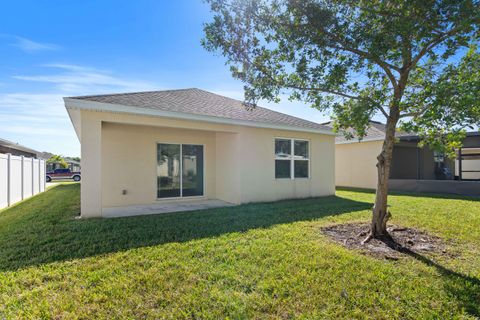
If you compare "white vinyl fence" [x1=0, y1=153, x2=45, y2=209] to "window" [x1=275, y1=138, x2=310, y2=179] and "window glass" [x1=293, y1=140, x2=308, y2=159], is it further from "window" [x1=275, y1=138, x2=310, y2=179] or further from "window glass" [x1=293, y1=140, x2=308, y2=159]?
"window glass" [x1=293, y1=140, x2=308, y2=159]

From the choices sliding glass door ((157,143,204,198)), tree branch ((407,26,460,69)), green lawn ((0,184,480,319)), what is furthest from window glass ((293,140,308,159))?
tree branch ((407,26,460,69))

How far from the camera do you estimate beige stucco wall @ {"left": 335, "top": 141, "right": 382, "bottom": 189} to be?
15473mm

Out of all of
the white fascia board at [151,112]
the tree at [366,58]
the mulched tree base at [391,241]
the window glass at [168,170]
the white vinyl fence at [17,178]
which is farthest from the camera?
the window glass at [168,170]

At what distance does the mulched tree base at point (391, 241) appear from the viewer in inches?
182

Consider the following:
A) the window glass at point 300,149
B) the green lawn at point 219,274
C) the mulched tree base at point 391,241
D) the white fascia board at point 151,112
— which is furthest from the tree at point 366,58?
the window glass at point 300,149

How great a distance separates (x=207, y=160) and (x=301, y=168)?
3.98 meters

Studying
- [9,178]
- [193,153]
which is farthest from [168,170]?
[9,178]

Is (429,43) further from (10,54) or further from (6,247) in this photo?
(10,54)

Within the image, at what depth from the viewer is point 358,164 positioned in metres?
16.3

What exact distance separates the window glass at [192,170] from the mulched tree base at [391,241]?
564 cm

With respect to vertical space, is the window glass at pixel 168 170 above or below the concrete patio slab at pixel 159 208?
above

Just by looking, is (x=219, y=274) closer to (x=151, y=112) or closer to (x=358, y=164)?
(x=151, y=112)

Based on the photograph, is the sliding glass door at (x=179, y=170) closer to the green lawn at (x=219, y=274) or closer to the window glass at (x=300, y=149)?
the green lawn at (x=219, y=274)

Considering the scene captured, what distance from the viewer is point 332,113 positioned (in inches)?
A: 243
